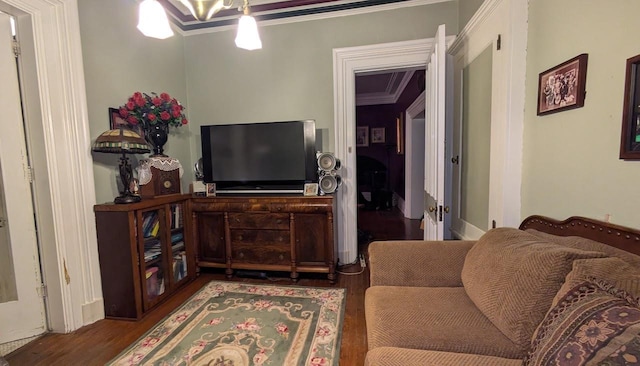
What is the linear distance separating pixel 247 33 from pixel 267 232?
1758mm

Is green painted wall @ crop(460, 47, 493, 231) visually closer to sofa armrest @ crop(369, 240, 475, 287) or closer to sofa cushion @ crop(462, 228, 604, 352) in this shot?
sofa armrest @ crop(369, 240, 475, 287)

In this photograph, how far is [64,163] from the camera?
1.87m

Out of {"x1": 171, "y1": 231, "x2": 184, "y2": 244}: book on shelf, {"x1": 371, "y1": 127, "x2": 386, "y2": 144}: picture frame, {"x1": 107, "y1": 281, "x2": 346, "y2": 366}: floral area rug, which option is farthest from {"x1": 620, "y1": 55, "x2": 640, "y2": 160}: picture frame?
{"x1": 371, "y1": 127, "x2": 386, "y2": 144}: picture frame

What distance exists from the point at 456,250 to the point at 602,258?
0.67m

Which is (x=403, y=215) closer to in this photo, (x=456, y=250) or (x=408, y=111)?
(x=408, y=111)

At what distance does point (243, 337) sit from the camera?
1764mm

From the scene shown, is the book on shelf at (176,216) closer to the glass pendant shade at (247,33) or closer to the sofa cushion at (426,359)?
the glass pendant shade at (247,33)

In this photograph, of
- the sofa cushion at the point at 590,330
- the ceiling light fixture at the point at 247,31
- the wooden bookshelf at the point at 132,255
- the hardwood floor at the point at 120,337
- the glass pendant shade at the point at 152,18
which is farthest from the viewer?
the wooden bookshelf at the point at 132,255

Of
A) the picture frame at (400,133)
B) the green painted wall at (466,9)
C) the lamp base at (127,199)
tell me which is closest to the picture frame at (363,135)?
the picture frame at (400,133)

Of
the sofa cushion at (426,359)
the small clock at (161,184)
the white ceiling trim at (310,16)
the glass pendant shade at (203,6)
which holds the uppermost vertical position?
the white ceiling trim at (310,16)

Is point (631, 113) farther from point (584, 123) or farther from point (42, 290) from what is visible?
point (42, 290)

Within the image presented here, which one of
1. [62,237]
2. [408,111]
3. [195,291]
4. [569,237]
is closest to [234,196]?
[195,291]

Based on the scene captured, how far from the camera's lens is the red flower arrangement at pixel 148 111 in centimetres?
229

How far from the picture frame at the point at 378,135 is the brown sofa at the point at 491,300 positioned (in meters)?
4.92
